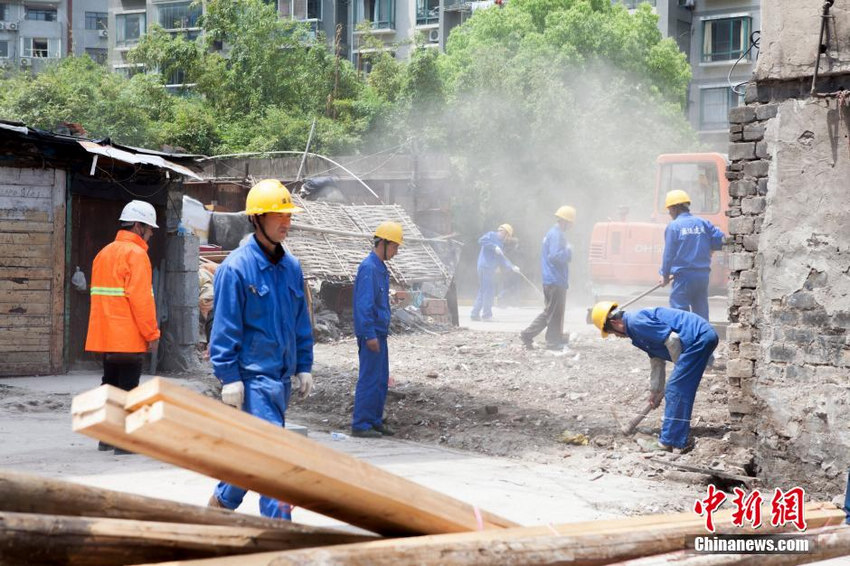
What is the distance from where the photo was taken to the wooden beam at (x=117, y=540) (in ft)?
8.43

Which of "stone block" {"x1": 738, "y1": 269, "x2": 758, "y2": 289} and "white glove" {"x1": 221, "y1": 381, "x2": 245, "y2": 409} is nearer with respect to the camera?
"white glove" {"x1": 221, "y1": 381, "x2": 245, "y2": 409}

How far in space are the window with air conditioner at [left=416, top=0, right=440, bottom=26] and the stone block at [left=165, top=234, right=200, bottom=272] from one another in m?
39.7

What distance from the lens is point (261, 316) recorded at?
209 inches

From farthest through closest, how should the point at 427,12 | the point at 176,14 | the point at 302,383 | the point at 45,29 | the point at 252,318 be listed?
the point at 45,29, the point at 176,14, the point at 427,12, the point at 302,383, the point at 252,318

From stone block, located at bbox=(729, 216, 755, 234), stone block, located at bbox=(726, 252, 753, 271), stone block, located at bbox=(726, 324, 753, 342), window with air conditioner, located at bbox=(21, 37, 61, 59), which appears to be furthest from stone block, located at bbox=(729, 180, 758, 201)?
window with air conditioner, located at bbox=(21, 37, 61, 59)

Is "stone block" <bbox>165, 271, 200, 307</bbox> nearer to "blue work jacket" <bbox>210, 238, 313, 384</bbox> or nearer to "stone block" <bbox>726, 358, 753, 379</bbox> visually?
"stone block" <bbox>726, 358, 753, 379</bbox>

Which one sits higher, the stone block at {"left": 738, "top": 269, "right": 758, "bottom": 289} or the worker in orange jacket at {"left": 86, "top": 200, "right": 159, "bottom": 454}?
the stone block at {"left": 738, "top": 269, "right": 758, "bottom": 289}

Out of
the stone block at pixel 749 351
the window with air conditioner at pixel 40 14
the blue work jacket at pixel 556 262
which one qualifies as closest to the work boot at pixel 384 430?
the stone block at pixel 749 351

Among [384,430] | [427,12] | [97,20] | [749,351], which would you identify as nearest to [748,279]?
[749,351]

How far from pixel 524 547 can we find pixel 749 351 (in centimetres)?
505

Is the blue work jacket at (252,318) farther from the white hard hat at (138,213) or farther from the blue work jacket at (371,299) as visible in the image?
the blue work jacket at (371,299)

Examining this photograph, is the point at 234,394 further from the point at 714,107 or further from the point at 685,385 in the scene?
the point at 714,107

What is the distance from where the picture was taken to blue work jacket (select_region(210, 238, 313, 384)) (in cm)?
522

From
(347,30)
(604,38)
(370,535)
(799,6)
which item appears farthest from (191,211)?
(347,30)
